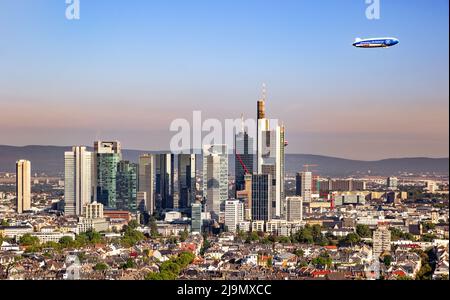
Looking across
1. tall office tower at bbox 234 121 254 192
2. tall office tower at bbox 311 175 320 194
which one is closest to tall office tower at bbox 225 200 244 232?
tall office tower at bbox 234 121 254 192

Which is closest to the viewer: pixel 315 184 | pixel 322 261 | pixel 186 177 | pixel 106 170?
pixel 322 261

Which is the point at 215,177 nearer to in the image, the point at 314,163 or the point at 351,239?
the point at 314,163

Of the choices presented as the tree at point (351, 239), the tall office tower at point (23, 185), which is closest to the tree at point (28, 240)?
the tree at point (351, 239)

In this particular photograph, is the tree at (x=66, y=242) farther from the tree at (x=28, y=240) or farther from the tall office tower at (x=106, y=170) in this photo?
the tall office tower at (x=106, y=170)

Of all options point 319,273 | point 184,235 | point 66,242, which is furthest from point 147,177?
point 319,273

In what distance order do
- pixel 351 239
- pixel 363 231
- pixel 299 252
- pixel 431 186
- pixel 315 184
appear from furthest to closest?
1. pixel 431 186
2. pixel 315 184
3. pixel 363 231
4. pixel 351 239
5. pixel 299 252
